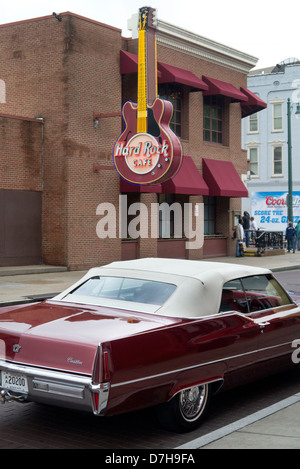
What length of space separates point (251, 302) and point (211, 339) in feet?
4.31

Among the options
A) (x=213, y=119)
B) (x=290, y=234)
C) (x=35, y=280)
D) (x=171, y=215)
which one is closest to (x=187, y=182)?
(x=171, y=215)

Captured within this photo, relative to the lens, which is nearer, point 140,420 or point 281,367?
point 140,420

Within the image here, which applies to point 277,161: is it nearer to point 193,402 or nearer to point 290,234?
point 290,234

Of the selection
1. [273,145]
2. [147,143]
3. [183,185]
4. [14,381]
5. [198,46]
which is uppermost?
[198,46]

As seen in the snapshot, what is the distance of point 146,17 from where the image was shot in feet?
81.9

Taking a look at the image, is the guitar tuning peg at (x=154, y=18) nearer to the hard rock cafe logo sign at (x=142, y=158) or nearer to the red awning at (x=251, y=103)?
the hard rock cafe logo sign at (x=142, y=158)

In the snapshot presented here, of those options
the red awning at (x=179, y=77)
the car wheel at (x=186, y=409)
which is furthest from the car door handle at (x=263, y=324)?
the red awning at (x=179, y=77)

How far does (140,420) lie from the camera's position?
19.9 ft

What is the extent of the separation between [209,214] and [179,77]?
7470 mm

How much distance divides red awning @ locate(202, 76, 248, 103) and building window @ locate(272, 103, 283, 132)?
81.1 feet

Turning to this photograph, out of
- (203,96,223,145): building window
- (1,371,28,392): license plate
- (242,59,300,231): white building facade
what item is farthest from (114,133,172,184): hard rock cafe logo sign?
(242,59,300,231): white building facade

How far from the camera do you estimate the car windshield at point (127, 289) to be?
6.31m
